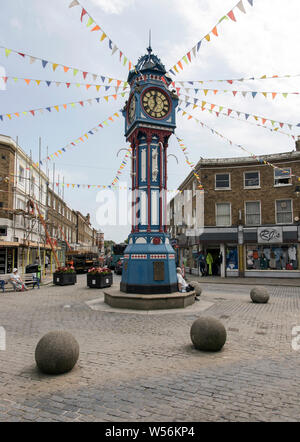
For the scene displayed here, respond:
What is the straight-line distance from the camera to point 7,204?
80.1 ft

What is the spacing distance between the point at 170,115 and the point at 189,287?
7.20m

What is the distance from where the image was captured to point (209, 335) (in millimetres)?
5957

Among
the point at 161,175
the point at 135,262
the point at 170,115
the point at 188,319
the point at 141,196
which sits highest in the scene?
the point at 170,115

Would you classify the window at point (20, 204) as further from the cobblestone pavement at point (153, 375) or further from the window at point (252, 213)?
the window at point (252, 213)

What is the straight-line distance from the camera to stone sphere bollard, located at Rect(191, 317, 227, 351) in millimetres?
5961

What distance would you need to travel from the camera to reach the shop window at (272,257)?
2395 cm

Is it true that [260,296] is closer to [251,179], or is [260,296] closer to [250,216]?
[250,216]

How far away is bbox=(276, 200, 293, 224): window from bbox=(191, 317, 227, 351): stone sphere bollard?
806 inches

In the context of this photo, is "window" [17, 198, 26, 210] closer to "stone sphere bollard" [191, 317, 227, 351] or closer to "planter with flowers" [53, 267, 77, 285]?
"planter with flowers" [53, 267, 77, 285]

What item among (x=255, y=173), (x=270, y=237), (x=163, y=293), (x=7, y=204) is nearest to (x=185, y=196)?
(x=255, y=173)

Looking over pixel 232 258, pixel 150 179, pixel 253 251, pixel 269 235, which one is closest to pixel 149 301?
pixel 150 179

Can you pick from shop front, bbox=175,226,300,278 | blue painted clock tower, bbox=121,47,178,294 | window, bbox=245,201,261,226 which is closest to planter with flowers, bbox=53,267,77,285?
blue painted clock tower, bbox=121,47,178,294

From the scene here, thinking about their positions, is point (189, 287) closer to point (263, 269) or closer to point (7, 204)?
point (263, 269)
